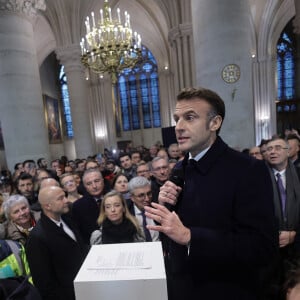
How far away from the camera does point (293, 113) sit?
69.3 ft

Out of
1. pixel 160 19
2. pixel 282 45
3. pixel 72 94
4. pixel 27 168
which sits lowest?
pixel 27 168

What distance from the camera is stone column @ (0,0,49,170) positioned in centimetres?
674

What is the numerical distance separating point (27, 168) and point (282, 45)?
74.5ft

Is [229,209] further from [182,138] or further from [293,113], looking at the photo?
[293,113]

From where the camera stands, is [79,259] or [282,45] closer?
[79,259]

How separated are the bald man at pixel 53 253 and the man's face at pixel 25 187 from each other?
2254 millimetres

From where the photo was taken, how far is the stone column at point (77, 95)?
40.1ft

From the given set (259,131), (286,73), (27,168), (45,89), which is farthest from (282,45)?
(27,168)

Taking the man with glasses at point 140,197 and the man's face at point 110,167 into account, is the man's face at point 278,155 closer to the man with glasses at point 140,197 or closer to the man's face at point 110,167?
the man with glasses at point 140,197

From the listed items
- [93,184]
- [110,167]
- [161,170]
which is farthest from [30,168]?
[161,170]

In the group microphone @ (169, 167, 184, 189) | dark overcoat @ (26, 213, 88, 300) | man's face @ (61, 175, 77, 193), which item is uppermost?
microphone @ (169, 167, 184, 189)

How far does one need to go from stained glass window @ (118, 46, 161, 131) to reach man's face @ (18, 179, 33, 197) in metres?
18.9

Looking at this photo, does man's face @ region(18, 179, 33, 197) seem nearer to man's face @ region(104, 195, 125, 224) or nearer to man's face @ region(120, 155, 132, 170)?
man's face @ region(120, 155, 132, 170)

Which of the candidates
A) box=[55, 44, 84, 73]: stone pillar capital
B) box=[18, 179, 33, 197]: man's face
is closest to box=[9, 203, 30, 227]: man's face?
box=[18, 179, 33, 197]: man's face
